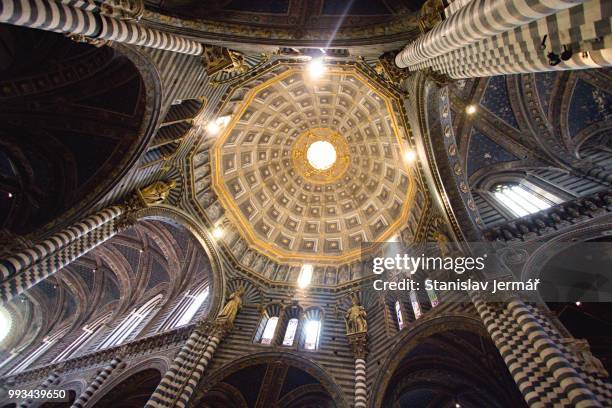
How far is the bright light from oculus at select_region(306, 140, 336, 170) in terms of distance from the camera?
24.2 m

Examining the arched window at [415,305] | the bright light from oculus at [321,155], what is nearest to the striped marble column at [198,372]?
the arched window at [415,305]

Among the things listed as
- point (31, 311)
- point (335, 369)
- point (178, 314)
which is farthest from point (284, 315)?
point (31, 311)

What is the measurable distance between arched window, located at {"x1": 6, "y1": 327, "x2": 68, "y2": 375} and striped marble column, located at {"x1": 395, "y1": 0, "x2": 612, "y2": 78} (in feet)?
87.5

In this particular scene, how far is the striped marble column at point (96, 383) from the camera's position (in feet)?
40.4

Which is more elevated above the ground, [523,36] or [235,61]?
[235,61]

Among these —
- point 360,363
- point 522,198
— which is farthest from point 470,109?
point 360,363

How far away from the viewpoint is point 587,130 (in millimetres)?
16016

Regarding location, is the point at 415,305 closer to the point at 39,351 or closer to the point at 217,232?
the point at 217,232

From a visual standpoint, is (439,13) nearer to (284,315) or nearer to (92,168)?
(92,168)

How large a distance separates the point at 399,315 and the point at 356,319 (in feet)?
6.68

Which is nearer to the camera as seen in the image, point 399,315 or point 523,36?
point 523,36

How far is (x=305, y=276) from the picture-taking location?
19.3 meters

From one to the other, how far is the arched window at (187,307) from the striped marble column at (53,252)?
6644 millimetres

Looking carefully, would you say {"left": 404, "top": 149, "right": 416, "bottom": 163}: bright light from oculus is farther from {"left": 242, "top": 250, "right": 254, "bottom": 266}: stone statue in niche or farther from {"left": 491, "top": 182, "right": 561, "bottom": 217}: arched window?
{"left": 242, "top": 250, "right": 254, "bottom": 266}: stone statue in niche
